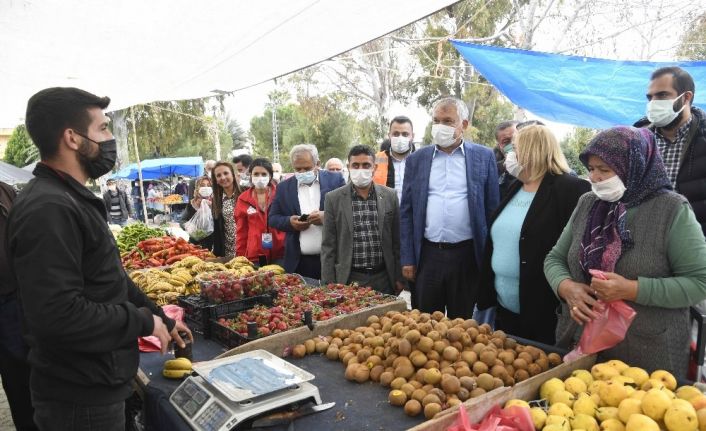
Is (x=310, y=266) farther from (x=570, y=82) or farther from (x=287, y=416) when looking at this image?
(x=570, y=82)

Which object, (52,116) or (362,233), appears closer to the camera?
(52,116)

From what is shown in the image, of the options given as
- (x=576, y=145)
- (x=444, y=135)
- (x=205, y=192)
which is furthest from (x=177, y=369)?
(x=576, y=145)

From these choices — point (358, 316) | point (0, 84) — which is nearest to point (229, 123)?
point (0, 84)

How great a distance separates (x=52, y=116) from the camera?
1.73m

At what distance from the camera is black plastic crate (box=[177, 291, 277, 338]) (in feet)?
9.48

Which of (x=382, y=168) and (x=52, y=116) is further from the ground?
(x=52, y=116)

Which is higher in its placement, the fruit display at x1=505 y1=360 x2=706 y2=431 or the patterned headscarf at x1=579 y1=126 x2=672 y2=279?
the patterned headscarf at x1=579 y1=126 x2=672 y2=279

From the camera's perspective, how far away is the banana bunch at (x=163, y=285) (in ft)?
11.6

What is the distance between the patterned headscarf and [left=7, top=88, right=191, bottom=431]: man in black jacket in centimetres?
200

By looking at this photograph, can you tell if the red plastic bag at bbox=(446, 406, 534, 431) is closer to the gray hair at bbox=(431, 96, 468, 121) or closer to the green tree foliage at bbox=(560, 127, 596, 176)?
the gray hair at bbox=(431, 96, 468, 121)

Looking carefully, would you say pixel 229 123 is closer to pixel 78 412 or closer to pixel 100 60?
pixel 100 60

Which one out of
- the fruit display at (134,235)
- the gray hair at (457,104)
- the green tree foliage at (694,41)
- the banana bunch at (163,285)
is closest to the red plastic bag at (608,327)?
the gray hair at (457,104)

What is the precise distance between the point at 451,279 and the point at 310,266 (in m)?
1.52

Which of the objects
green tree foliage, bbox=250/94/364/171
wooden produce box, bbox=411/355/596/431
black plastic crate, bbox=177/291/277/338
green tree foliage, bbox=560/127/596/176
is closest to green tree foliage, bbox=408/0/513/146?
green tree foliage, bbox=560/127/596/176
